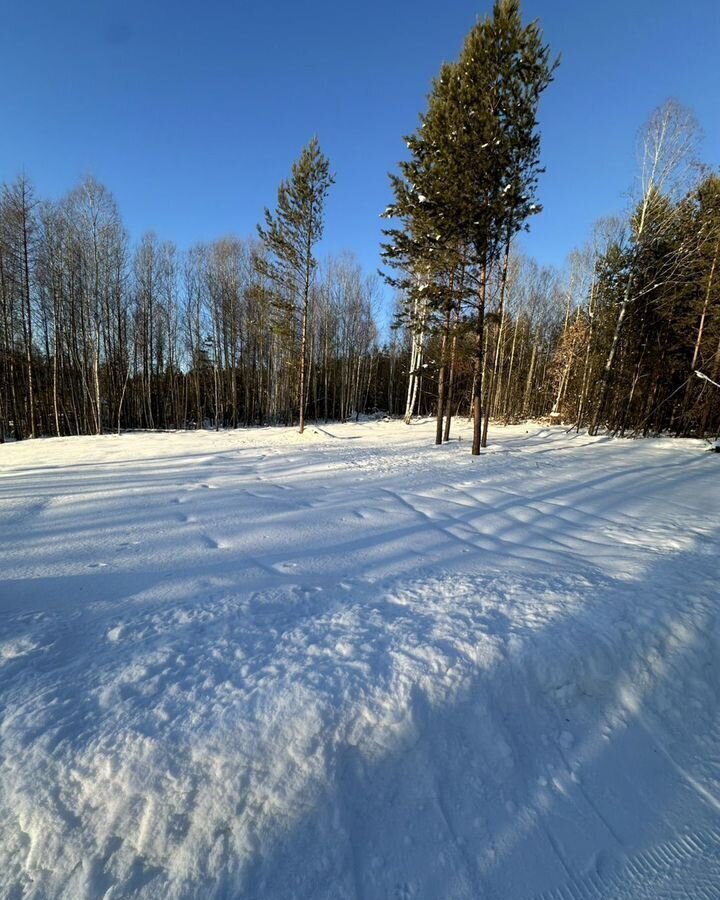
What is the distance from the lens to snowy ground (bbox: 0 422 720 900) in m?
1.53

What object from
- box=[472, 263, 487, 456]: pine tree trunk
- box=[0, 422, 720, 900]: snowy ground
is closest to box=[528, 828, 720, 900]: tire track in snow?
box=[0, 422, 720, 900]: snowy ground

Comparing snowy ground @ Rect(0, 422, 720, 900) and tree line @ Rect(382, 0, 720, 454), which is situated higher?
tree line @ Rect(382, 0, 720, 454)

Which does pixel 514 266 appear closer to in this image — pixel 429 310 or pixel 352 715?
pixel 429 310

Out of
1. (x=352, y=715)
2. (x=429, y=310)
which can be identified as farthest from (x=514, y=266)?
(x=352, y=715)

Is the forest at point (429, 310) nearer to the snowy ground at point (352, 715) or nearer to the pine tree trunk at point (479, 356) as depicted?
the pine tree trunk at point (479, 356)

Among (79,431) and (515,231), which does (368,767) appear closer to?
(515,231)

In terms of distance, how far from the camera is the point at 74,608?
2.79 meters

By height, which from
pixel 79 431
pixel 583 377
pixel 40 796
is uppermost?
pixel 583 377

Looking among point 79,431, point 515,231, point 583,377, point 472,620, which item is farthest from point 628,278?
point 79,431

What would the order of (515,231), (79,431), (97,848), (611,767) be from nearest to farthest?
1. (97,848)
2. (611,767)
3. (515,231)
4. (79,431)

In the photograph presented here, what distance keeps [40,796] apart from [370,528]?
344cm

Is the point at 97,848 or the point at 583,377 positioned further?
the point at 583,377

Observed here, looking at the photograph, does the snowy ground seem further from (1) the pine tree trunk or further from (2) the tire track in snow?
(1) the pine tree trunk

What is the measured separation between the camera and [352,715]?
2.02 m
